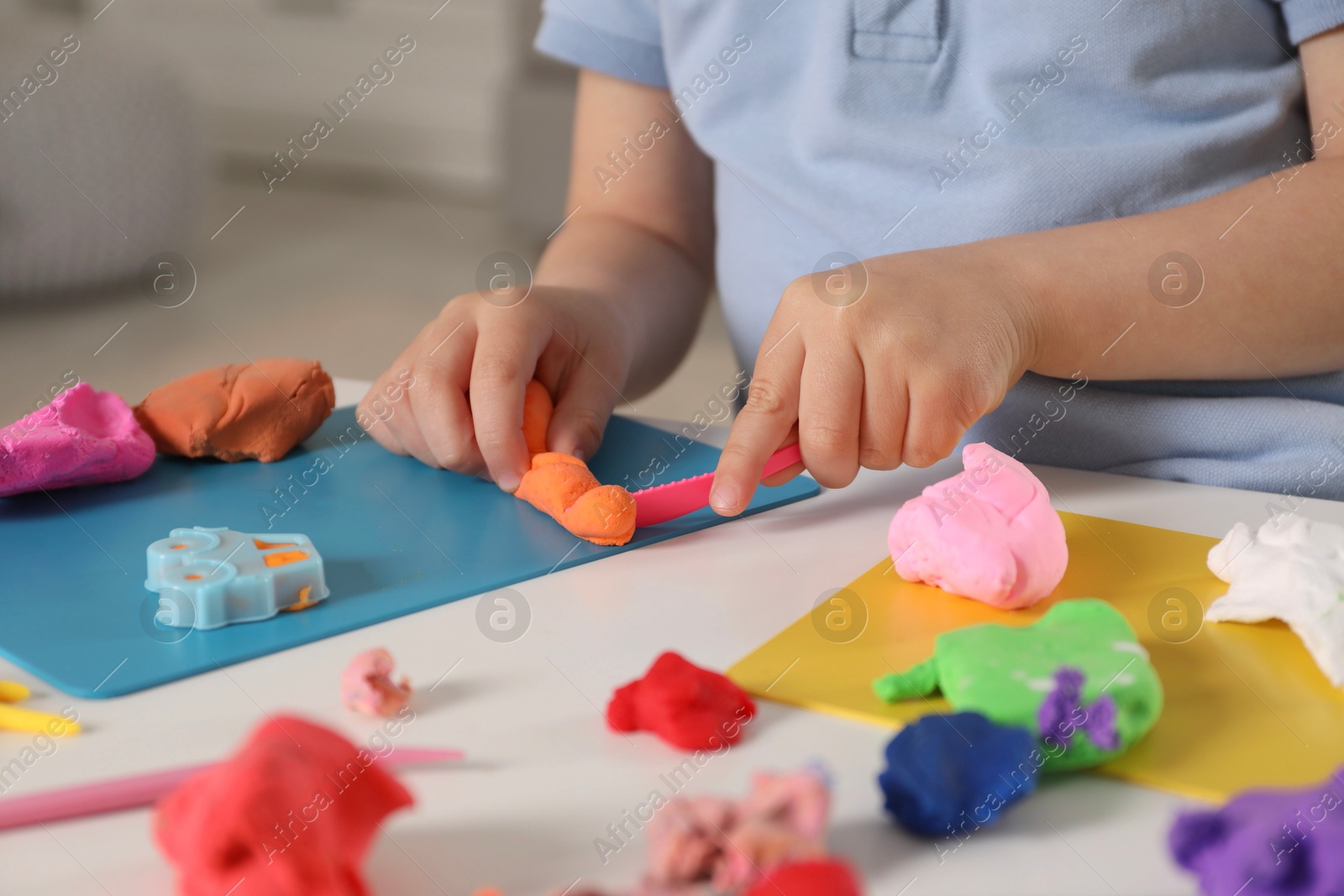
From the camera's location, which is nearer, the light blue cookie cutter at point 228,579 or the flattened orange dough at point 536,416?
the light blue cookie cutter at point 228,579

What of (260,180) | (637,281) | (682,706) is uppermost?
(682,706)

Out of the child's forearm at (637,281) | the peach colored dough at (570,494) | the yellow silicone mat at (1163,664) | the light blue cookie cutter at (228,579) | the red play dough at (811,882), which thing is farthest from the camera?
the child's forearm at (637,281)

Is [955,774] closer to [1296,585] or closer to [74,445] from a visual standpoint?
[1296,585]

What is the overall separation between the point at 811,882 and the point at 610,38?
0.88 metres

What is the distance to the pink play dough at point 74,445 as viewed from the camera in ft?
2.13

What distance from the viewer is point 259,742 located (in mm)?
332

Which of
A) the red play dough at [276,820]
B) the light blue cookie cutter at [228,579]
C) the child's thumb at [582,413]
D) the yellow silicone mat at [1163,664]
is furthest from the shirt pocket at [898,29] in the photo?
the red play dough at [276,820]

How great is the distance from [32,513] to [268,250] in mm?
3245

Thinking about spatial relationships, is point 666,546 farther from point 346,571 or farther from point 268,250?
point 268,250

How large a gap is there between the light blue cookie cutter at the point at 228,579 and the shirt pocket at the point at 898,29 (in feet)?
1.80

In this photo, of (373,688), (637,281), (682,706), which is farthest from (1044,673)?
(637,281)

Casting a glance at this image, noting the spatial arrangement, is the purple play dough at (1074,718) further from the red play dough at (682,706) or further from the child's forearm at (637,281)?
the child's forearm at (637,281)

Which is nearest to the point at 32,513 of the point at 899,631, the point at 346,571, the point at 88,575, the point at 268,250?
the point at 88,575

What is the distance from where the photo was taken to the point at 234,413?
745 millimetres
